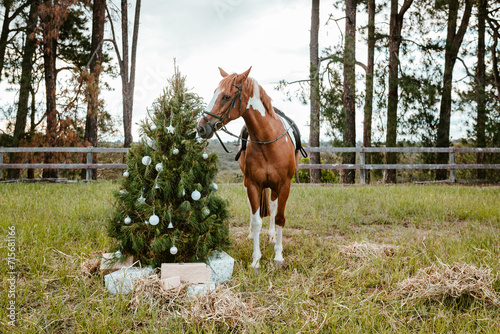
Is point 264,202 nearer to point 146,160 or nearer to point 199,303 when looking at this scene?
point 146,160

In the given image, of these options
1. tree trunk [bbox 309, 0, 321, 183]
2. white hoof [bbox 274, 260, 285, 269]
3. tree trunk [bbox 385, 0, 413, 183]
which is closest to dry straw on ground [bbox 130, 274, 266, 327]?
white hoof [bbox 274, 260, 285, 269]

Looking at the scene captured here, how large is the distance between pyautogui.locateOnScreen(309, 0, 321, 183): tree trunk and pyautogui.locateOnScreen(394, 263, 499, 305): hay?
29.5 feet

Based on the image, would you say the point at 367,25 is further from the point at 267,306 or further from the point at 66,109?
the point at 267,306

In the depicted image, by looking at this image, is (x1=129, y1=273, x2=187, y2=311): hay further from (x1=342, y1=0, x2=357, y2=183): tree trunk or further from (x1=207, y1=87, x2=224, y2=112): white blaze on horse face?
(x1=342, y1=0, x2=357, y2=183): tree trunk

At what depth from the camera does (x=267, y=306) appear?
2709 mm

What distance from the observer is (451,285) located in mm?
2797

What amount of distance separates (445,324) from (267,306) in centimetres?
129

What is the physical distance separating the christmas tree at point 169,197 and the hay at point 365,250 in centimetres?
→ 149

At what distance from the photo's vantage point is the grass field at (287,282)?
2.37 metres

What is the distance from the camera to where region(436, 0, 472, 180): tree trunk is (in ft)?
44.3

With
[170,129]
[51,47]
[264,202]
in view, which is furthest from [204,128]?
[51,47]

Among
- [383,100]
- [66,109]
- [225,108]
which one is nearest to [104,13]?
[66,109]

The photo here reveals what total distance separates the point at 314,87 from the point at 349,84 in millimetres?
1450

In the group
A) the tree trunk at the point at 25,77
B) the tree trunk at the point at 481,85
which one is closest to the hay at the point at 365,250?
the tree trunk at the point at 481,85
